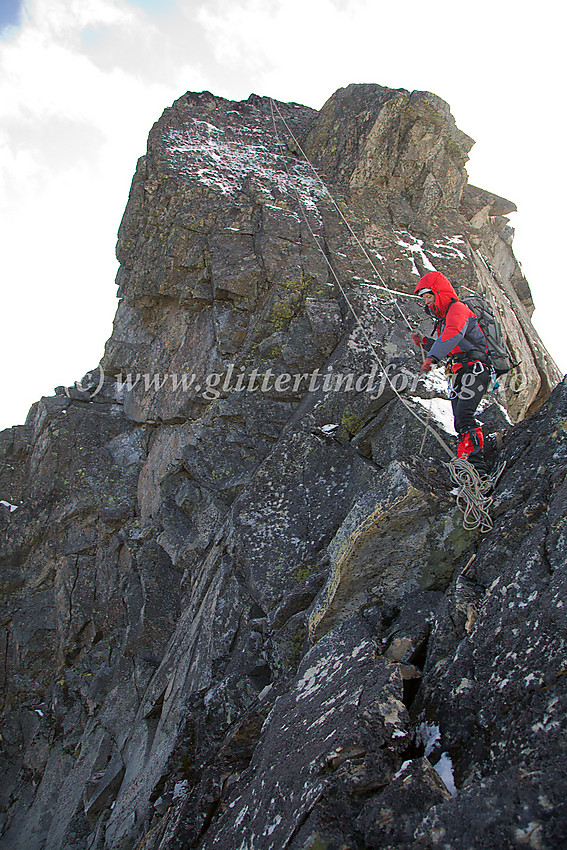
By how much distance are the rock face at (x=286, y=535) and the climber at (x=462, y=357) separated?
1.54ft

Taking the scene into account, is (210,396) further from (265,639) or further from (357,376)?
(265,639)

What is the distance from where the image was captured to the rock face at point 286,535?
14.4 feet

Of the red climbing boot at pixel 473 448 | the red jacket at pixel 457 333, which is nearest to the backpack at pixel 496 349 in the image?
the red jacket at pixel 457 333

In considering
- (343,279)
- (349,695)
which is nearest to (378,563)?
(349,695)

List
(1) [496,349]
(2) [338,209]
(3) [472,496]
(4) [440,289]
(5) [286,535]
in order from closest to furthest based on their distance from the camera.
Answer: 1. (3) [472,496]
2. (1) [496,349]
3. (4) [440,289]
4. (5) [286,535]
5. (2) [338,209]

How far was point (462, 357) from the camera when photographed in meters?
7.87

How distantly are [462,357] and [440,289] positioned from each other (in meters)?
1.14

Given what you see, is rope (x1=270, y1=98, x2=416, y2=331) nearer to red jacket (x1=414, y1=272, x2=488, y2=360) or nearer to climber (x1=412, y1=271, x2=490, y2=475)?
climber (x1=412, y1=271, x2=490, y2=475)

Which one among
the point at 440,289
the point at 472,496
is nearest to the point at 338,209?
the point at 440,289

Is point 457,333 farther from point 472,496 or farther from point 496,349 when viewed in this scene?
point 472,496

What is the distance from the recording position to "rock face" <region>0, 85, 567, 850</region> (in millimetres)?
4379

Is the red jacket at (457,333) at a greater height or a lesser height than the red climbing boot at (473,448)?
greater

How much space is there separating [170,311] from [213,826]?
12.1 meters

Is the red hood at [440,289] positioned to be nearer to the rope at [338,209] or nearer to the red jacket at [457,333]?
the red jacket at [457,333]
